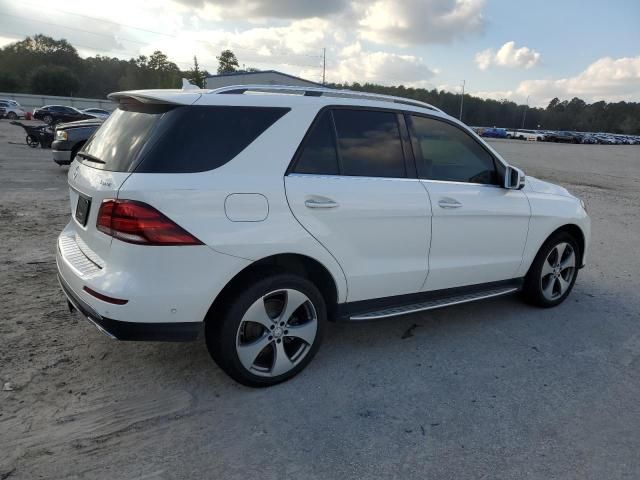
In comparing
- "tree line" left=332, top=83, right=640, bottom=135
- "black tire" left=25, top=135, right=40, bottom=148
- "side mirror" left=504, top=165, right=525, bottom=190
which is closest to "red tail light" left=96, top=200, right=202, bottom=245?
"side mirror" left=504, top=165, right=525, bottom=190

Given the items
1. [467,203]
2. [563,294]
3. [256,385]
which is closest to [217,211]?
[256,385]

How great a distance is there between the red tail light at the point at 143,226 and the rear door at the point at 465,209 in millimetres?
1902

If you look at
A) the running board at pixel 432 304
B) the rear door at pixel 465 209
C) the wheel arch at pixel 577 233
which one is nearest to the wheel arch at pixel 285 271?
the running board at pixel 432 304

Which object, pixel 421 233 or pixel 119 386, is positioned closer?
pixel 119 386

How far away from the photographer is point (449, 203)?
12.6 ft

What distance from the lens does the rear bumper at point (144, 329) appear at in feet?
9.23

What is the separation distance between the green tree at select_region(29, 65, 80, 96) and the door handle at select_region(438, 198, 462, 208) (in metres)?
93.0

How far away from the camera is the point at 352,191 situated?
3.35 metres

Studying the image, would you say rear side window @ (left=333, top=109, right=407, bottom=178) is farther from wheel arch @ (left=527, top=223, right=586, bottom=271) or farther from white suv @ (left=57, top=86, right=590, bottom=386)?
wheel arch @ (left=527, top=223, right=586, bottom=271)

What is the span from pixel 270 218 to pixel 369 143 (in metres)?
1.04

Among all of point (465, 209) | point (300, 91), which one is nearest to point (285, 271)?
point (300, 91)

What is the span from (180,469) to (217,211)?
4.37ft

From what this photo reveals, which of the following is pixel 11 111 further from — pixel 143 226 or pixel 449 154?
pixel 143 226

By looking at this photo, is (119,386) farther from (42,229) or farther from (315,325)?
(42,229)
